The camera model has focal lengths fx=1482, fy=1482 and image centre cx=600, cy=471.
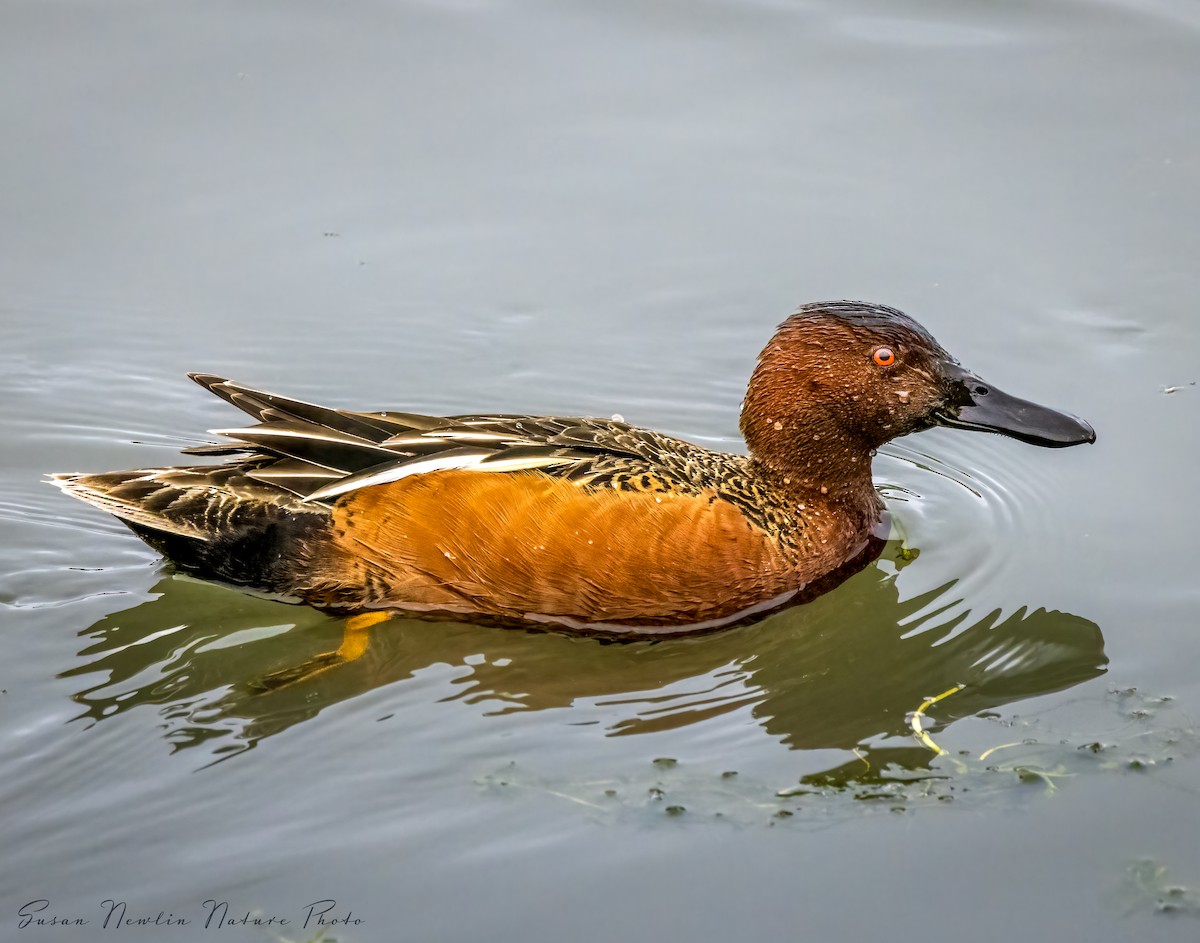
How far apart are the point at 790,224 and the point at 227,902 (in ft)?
19.1

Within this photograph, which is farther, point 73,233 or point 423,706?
point 73,233

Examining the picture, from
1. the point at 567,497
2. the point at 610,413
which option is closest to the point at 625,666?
the point at 567,497

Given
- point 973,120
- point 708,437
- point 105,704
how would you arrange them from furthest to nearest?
point 973,120 → point 708,437 → point 105,704

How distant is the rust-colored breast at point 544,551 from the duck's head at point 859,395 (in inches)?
23.7

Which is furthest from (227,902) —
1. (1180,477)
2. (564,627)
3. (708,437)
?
(1180,477)

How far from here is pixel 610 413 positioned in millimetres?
Answer: 8250

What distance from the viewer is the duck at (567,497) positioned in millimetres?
6383

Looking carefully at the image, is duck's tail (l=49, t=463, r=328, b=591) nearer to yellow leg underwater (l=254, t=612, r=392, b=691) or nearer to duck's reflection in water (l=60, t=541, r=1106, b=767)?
duck's reflection in water (l=60, t=541, r=1106, b=767)

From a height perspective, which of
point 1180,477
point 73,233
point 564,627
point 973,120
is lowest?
point 564,627

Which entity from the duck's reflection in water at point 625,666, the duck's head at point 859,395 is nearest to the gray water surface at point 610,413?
the duck's reflection in water at point 625,666

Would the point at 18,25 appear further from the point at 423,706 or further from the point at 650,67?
the point at 423,706

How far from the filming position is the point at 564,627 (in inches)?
256

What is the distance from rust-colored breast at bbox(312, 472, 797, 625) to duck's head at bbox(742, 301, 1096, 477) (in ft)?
1.97

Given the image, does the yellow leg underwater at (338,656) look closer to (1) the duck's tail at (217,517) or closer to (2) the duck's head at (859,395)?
(1) the duck's tail at (217,517)
